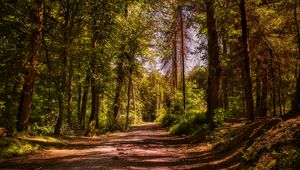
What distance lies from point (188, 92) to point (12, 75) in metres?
19.9

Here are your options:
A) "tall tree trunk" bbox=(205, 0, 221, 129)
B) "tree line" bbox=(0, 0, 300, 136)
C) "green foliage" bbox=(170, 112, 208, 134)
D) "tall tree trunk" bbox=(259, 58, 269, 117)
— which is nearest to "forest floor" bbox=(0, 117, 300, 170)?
"tree line" bbox=(0, 0, 300, 136)

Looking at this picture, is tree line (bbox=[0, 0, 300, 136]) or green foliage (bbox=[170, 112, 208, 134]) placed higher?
tree line (bbox=[0, 0, 300, 136])

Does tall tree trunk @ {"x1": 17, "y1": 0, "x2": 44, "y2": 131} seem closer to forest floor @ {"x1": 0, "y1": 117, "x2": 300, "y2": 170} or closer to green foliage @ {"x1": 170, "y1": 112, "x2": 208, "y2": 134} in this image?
forest floor @ {"x1": 0, "y1": 117, "x2": 300, "y2": 170}

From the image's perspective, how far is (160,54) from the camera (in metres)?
39.4

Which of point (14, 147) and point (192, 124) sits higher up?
point (192, 124)

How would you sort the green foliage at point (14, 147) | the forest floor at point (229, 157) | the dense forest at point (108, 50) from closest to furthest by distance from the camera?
1. the forest floor at point (229, 157)
2. the green foliage at point (14, 147)
3. the dense forest at point (108, 50)

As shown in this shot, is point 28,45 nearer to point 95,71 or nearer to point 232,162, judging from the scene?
point 95,71

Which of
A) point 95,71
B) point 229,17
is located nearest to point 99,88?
point 95,71

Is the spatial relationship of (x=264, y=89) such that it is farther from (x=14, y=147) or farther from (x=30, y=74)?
(x=14, y=147)

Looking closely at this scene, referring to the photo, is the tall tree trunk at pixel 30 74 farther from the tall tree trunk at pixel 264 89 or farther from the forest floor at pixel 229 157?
the tall tree trunk at pixel 264 89

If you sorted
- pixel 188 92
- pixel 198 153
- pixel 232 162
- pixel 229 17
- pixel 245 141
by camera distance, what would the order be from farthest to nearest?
pixel 188 92 < pixel 229 17 < pixel 198 153 < pixel 245 141 < pixel 232 162

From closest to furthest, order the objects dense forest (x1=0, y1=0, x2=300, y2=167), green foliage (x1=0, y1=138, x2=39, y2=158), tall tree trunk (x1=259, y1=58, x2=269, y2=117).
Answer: green foliage (x1=0, y1=138, x2=39, y2=158), dense forest (x1=0, y1=0, x2=300, y2=167), tall tree trunk (x1=259, y1=58, x2=269, y2=117)

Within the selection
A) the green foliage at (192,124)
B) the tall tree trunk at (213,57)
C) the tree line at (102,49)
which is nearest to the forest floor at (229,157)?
the tree line at (102,49)

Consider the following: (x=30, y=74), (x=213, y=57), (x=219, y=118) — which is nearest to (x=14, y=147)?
(x=30, y=74)
